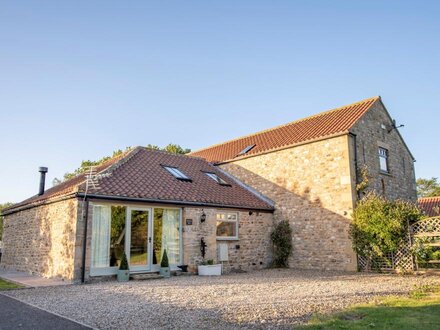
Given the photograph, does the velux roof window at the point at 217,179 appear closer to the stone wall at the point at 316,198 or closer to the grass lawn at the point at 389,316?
the stone wall at the point at 316,198

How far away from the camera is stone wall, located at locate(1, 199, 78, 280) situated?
36.8 ft

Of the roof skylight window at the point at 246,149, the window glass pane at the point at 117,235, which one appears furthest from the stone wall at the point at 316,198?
the window glass pane at the point at 117,235

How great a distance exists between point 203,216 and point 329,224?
5.52 meters

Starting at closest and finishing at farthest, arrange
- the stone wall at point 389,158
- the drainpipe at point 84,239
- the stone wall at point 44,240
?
the drainpipe at point 84,239 → the stone wall at point 44,240 → the stone wall at point 389,158

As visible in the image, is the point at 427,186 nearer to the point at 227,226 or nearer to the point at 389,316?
the point at 227,226

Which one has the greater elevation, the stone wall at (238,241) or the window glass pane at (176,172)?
the window glass pane at (176,172)

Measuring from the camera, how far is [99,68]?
12.9 metres

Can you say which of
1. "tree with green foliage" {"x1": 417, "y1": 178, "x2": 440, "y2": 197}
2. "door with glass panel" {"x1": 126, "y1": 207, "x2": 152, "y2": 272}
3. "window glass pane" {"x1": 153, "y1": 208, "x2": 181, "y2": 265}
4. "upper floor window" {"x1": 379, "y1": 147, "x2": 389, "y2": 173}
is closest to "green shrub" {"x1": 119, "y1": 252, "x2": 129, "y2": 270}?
"door with glass panel" {"x1": 126, "y1": 207, "x2": 152, "y2": 272}

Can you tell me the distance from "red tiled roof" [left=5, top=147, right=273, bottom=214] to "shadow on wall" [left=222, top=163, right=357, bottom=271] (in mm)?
969

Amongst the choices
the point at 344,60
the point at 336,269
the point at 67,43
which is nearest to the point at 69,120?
the point at 67,43

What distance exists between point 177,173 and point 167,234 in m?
3.86

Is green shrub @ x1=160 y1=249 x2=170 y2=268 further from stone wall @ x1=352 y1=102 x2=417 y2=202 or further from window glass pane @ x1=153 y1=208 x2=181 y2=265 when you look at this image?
stone wall @ x1=352 y1=102 x2=417 y2=202

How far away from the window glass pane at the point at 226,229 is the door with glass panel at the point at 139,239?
3.33 metres

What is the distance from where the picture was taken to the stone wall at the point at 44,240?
36.8 ft
